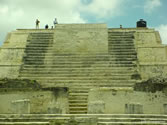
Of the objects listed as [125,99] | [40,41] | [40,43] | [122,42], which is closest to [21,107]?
[125,99]

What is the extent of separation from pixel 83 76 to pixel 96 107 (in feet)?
15.1

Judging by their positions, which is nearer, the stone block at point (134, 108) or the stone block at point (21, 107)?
the stone block at point (134, 108)

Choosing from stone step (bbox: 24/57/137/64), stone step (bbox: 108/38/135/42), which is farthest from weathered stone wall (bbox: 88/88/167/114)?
stone step (bbox: 108/38/135/42)

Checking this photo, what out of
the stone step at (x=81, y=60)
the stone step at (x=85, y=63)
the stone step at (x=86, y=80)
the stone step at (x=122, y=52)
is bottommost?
the stone step at (x=86, y=80)

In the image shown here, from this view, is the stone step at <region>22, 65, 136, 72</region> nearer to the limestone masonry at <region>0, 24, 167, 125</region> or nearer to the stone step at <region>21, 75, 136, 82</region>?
the limestone masonry at <region>0, 24, 167, 125</region>

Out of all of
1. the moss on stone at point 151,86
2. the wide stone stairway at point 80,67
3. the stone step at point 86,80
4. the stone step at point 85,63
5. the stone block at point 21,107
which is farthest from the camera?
the stone step at point 85,63

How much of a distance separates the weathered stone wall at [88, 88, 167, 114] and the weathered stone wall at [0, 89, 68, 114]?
1.13 m

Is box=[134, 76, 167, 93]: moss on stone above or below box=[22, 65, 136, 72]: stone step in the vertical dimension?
below

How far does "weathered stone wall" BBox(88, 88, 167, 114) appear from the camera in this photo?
37.4ft

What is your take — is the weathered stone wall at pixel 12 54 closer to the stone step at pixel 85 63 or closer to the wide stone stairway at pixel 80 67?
the wide stone stairway at pixel 80 67

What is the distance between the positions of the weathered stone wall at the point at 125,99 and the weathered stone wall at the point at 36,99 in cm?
113

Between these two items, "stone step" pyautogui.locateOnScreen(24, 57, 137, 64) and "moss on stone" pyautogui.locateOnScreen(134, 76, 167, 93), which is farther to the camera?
"stone step" pyautogui.locateOnScreen(24, 57, 137, 64)

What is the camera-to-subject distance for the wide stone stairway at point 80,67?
14.3 m

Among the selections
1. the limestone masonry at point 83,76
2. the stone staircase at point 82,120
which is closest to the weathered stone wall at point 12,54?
the limestone masonry at point 83,76
